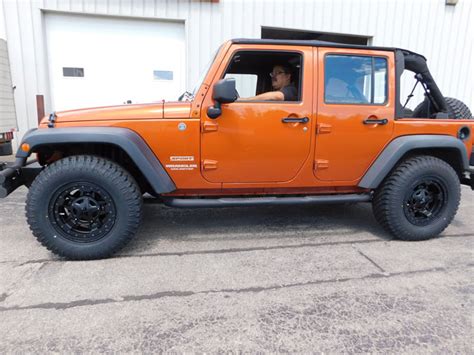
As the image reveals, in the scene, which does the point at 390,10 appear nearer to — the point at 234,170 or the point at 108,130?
the point at 234,170

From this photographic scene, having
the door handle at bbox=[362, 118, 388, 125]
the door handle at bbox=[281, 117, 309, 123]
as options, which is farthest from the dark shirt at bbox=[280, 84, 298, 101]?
the door handle at bbox=[362, 118, 388, 125]

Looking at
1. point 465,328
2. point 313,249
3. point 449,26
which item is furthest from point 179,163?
point 449,26

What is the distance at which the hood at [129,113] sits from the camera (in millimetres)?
2811

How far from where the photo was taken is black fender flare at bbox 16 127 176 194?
2645 mm

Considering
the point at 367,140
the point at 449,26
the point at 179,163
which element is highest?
the point at 449,26

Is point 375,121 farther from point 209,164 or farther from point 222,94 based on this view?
point 209,164

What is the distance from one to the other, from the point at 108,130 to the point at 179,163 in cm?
64

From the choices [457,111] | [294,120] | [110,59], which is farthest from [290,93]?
[110,59]

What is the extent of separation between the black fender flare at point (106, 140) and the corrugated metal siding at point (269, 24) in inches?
191

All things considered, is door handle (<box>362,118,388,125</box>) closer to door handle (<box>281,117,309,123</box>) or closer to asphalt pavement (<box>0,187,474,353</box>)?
door handle (<box>281,117,309,123</box>)

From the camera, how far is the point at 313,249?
3.14m

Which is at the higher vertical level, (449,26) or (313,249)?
(449,26)


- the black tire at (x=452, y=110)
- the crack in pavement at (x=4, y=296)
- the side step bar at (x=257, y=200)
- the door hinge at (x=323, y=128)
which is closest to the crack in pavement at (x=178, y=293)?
the crack in pavement at (x=4, y=296)

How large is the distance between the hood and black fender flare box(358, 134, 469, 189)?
185cm
